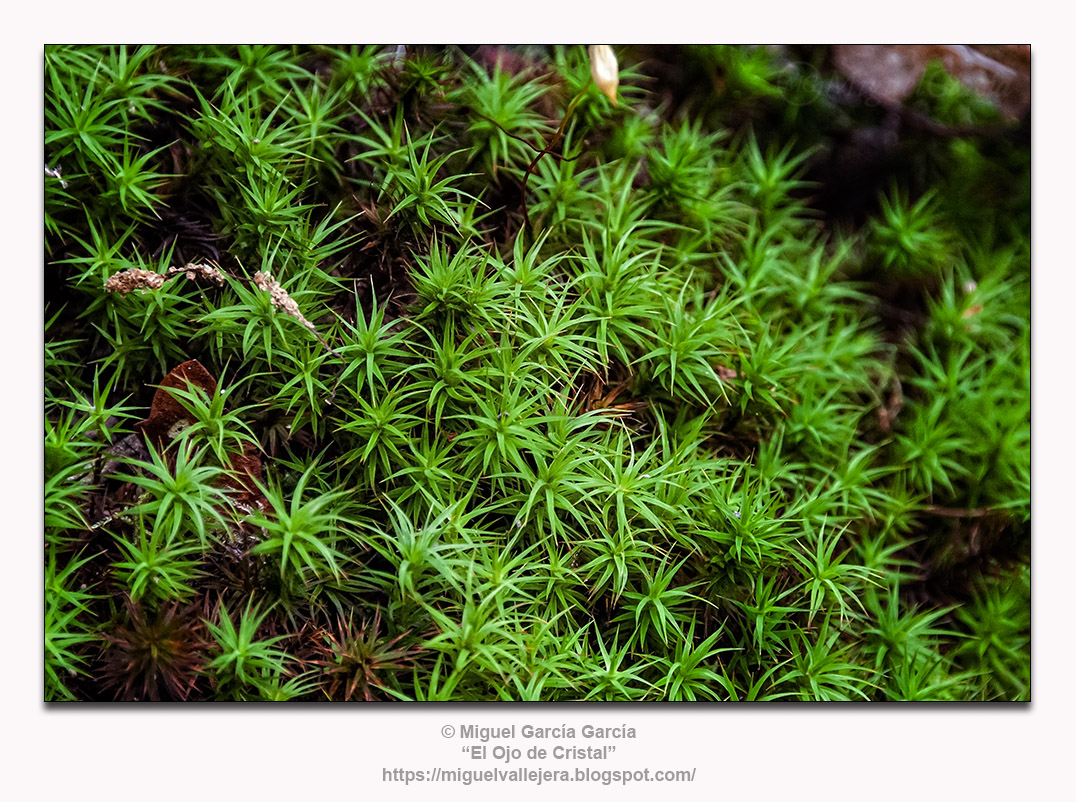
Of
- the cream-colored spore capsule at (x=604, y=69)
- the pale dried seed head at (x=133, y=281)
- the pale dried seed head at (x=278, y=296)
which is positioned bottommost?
the pale dried seed head at (x=278, y=296)

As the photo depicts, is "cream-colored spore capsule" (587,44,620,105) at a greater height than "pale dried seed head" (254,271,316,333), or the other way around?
"cream-colored spore capsule" (587,44,620,105)

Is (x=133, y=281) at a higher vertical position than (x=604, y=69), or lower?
lower

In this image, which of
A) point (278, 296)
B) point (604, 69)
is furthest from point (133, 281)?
point (604, 69)

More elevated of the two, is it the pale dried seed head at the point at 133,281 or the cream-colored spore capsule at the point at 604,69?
the cream-colored spore capsule at the point at 604,69

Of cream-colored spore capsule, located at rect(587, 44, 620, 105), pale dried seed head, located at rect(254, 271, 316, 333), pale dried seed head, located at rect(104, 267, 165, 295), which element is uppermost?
cream-colored spore capsule, located at rect(587, 44, 620, 105)

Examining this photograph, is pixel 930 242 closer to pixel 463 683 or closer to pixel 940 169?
pixel 940 169

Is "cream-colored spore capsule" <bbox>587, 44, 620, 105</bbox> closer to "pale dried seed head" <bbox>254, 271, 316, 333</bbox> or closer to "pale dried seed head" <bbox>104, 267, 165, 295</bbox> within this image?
"pale dried seed head" <bbox>254, 271, 316, 333</bbox>

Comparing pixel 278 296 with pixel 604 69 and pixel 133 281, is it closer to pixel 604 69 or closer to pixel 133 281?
pixel 133 281

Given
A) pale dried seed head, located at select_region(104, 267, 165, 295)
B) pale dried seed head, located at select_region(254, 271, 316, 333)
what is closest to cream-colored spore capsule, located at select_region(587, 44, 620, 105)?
pale dried seed head, located at select_region(254, 271, 316, 333)

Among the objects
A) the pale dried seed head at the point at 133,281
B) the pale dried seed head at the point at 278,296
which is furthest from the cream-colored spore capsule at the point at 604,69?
the pale dried seed head at the point at 133,281

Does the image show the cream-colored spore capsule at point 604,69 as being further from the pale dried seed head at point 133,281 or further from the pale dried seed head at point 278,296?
the pale dried seed head at point 133,281

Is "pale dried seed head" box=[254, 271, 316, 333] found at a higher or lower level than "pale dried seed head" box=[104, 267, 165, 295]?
lower
